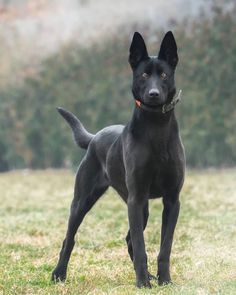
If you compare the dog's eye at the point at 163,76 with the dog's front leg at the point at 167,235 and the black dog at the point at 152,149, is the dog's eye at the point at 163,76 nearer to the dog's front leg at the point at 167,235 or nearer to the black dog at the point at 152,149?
the black dog at the point at 152,149

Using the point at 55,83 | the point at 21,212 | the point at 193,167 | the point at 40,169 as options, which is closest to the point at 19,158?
the point at 40,169

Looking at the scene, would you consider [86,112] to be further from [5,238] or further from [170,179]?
[170,179]

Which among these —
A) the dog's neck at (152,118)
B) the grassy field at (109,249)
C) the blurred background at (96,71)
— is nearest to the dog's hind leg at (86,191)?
the grassy field at (109,249)

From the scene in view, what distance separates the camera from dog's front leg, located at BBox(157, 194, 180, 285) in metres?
6.29

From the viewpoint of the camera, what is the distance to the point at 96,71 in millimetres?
40812

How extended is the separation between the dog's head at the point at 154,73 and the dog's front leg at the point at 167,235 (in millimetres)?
791

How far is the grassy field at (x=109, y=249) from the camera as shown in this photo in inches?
252

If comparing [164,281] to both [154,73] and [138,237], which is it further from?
[154,73]

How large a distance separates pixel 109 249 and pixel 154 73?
3472mm

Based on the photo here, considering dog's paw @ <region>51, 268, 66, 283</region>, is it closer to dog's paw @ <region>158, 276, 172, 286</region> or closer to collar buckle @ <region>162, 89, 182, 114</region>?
dog's paw @ <region>158, 276, 172, 286</region>

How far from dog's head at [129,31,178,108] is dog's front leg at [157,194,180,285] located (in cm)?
79

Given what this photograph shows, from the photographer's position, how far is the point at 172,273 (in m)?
7.04

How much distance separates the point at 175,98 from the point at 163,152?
42 cm

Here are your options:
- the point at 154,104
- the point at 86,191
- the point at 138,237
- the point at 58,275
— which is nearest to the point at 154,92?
the point at 154,104
